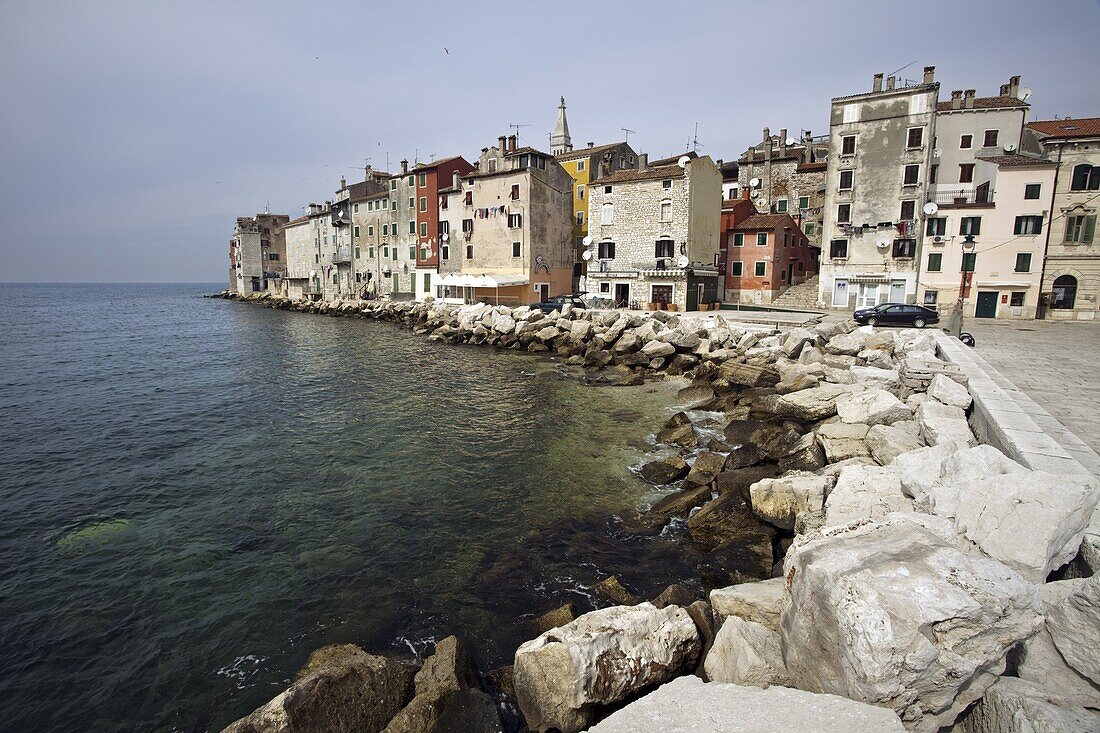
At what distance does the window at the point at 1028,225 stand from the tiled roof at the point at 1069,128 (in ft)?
15.7

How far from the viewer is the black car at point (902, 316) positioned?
29188 mm

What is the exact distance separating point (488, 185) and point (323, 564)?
44.4m

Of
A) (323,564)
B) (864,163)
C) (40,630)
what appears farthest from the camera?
(864,163)

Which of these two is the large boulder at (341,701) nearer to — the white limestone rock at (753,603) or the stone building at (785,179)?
the white limestone rock at (753,603)

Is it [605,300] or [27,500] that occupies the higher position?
[605,300]

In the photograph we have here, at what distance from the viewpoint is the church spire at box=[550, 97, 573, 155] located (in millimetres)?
58406

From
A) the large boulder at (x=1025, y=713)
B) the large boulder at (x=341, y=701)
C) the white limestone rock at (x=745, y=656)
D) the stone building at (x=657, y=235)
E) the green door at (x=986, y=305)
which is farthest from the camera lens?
the stone building at (x=657, y=235)

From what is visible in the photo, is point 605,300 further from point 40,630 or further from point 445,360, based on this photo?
point 40,630

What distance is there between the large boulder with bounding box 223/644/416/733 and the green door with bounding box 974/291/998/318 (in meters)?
42.7

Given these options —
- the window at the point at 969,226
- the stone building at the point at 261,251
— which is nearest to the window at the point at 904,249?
the window at the point at 969,226

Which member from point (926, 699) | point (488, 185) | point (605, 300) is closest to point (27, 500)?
point (926, 699)

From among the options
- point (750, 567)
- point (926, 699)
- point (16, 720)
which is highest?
point (926, 699)

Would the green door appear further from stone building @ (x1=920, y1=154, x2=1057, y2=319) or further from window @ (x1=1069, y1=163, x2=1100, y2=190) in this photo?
window @ (x1=1069, y1=163, x2=1100, y2=190)

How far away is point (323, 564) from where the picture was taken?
353 inches
